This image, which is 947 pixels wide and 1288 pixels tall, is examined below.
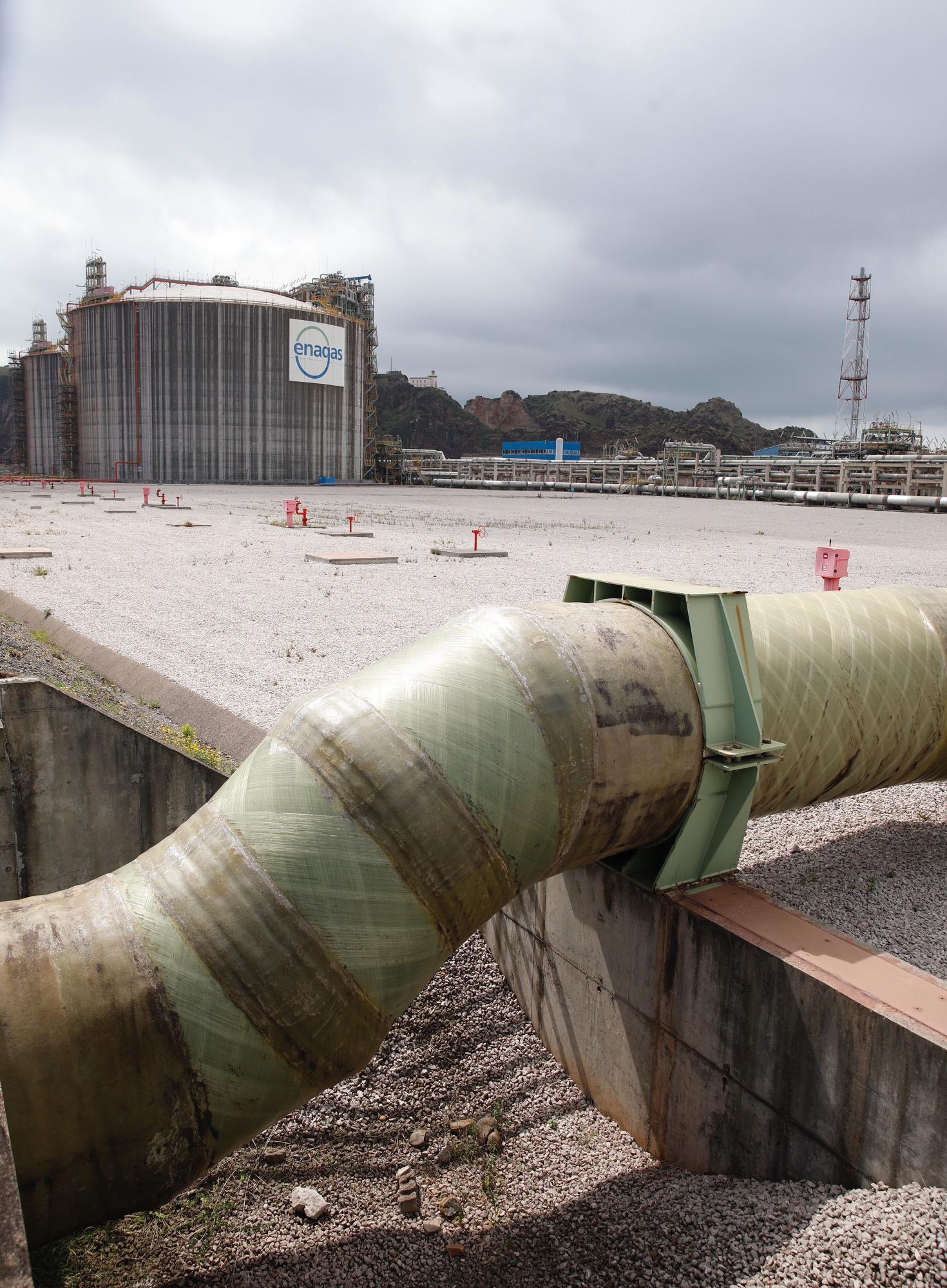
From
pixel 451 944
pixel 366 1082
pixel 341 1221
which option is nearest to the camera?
pixel 451 944

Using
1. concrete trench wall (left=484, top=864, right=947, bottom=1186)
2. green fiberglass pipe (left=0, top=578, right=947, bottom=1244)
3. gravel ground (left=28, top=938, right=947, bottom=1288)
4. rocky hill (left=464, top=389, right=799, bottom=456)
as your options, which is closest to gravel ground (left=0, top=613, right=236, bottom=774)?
gravel ground (left=28, top=938, right=947, bottom=1288)

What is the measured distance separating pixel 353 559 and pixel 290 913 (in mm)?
17370

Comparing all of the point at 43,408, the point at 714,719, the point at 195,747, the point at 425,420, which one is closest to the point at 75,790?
the point at 195,747

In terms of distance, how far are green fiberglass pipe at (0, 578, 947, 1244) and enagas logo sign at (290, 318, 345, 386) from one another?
65.7 m

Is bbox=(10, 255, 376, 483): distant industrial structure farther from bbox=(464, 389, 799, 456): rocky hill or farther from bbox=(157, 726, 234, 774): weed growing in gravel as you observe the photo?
bbox=(464, 389, 799, 456): rocky hill

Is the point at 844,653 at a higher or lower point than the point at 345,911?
higher

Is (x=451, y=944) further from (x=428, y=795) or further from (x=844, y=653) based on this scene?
(x=844, y=653)

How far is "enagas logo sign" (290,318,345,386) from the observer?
2566 inches

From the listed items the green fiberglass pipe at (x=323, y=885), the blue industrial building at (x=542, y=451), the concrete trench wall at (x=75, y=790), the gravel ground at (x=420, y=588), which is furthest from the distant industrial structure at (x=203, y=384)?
the green fiberglass pipe at (x=323, y=885)

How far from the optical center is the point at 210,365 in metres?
64.3

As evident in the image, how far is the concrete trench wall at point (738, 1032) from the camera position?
3.75 m

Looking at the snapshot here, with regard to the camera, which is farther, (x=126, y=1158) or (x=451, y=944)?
(x=451, y=944)

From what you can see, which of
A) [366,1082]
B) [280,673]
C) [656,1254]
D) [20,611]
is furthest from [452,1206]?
[20,611]

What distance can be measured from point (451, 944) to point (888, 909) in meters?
2.85
